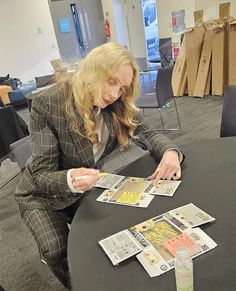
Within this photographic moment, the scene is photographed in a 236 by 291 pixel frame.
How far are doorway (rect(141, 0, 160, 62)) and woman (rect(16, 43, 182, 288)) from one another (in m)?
5.86

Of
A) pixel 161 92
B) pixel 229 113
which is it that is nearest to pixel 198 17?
pixel 161 92

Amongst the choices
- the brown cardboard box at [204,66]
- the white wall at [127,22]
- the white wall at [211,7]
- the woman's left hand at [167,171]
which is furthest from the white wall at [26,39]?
the woman's left hand at [167,171]

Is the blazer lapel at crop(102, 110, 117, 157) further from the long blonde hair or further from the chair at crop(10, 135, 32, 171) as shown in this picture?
the chair at crop(10, 135, 32, 171)

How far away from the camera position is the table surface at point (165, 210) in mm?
717

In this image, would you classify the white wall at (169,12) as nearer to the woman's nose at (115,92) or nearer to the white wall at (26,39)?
the white wall at (26,39)

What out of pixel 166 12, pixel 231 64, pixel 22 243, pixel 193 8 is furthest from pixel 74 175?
pixel 166 12

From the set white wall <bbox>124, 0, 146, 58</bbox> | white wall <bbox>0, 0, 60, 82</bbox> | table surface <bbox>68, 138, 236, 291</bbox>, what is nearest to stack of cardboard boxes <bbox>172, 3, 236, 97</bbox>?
white wall <bbox>124, 0, 146, 58</bbox>

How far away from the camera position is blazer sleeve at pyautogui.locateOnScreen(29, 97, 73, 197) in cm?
117

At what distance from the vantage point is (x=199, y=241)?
2.68ft

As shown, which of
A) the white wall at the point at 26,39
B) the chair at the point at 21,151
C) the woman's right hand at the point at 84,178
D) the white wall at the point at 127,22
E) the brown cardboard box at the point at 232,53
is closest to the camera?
the woman's right hand at the point at 84,178

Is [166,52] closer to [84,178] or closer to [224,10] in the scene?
[224,10]

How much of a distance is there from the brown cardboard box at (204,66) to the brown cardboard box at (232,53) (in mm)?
271

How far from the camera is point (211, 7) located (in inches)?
192

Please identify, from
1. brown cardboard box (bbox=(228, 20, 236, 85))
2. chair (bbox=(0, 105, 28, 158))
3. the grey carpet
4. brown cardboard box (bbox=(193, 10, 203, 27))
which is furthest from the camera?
brown cardboard box (bbox=(193, 10, 203, 27))
